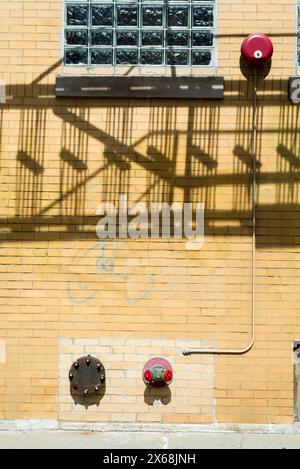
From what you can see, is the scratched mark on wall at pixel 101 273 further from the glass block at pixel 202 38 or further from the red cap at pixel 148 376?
the glass block at pixel 202 38

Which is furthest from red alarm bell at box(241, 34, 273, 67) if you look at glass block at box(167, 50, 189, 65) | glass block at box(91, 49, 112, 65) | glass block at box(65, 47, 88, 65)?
glass block at box(65, 47, 88, 65)

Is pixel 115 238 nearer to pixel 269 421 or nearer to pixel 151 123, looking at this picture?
pixel 151 123

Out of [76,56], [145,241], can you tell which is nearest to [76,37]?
[76,56]

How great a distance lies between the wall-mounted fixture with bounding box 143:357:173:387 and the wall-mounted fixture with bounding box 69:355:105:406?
51cm

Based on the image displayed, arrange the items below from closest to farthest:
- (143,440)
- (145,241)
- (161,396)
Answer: (143,440) < (161,396) < (145,241)

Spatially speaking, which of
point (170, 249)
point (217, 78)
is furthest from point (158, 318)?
point (217, 78)

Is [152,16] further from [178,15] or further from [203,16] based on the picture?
[203,16]

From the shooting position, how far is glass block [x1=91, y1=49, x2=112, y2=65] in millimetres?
8844

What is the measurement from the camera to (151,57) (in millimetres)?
8836

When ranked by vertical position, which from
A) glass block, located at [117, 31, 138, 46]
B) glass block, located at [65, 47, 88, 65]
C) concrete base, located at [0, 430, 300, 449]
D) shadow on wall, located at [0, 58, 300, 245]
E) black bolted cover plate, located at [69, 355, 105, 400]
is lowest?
concrete base, located at [0, 430, 300, 449]

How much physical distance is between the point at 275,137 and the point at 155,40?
71.6 inches

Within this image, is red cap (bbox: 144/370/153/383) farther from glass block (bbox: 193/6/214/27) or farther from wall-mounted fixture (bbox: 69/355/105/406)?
glass block (bbox: 193/6/214/27)

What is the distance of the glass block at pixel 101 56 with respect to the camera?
348 inches

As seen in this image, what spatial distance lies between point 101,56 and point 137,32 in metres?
0.51
